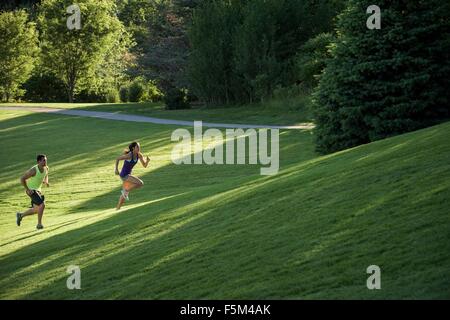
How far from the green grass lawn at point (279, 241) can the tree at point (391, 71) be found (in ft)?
22.0

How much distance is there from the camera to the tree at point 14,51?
58.9 meters

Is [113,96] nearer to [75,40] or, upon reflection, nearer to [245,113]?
[75,40]

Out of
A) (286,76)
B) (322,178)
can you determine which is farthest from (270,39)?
(322,178)

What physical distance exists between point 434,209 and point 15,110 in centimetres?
4466

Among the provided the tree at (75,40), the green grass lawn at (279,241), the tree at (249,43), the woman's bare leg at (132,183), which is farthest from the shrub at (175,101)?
the green grass lawn at (279,241)

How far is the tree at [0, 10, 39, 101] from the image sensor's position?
193 ft

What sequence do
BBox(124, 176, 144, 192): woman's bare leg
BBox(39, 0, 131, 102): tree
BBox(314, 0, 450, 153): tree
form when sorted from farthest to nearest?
BBox(39, 0, 131, 102): tree < BBox(314, 0, 450, 153): tree < BBox(124, 176, 144, 192): woman's bare leg

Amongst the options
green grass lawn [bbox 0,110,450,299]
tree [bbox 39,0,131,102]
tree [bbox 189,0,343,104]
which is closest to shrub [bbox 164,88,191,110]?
tree [bbox 189,0,343,104]

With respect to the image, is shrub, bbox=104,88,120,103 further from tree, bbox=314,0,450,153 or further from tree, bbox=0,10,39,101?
tree, bbox=314,0,450,153

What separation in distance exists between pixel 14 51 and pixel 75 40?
573 cm

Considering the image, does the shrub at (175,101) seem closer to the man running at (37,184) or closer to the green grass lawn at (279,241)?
the green grass lawn at (279,241)

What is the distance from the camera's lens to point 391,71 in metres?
20.1

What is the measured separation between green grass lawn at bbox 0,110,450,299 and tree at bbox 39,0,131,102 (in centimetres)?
4641

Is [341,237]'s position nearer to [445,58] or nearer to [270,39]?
[445,58]
